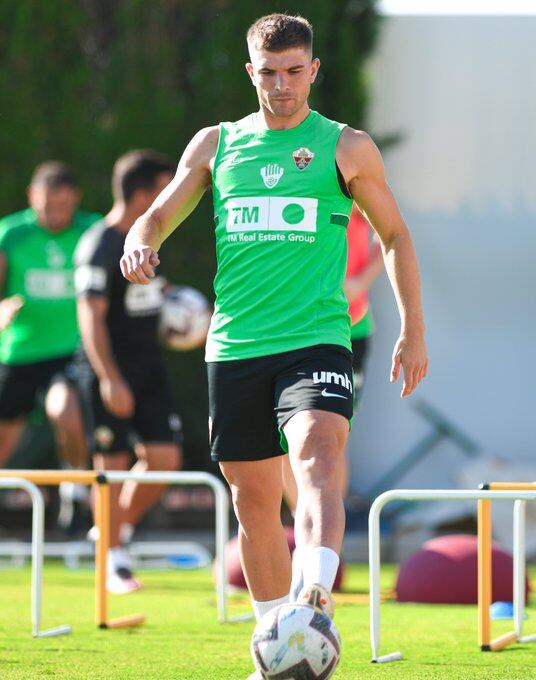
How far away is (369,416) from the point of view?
13891 mm

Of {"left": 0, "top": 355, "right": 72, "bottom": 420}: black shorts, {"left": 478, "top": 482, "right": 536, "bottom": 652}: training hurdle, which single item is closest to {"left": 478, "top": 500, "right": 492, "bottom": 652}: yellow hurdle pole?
{"left": 478, "top": 482, "right": 536, "bottom": 652}: training hurdle

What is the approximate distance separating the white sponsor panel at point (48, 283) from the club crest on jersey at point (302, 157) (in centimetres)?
573

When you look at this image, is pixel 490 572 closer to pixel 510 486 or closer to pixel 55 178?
pixel 510 486

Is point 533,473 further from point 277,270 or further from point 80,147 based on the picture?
point 277,270

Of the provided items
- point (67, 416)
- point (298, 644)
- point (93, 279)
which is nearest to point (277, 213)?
point (298, 644)

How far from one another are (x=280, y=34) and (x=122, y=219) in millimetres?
4052

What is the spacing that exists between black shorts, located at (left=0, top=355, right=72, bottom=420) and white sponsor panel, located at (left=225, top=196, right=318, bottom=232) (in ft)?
18.3

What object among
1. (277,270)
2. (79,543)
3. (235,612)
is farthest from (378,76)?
(277,270)

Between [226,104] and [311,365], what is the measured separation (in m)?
8.84

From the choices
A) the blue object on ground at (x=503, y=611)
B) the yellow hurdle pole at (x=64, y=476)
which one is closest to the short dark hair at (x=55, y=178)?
the yellow hurdle pole at (x=64, y=476)

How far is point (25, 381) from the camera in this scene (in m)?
10.1

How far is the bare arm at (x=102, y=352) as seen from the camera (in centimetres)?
835

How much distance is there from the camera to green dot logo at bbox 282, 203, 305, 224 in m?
4.70

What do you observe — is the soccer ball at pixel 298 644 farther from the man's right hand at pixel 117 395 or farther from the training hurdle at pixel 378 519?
the man's right hand at pixel 117 395
